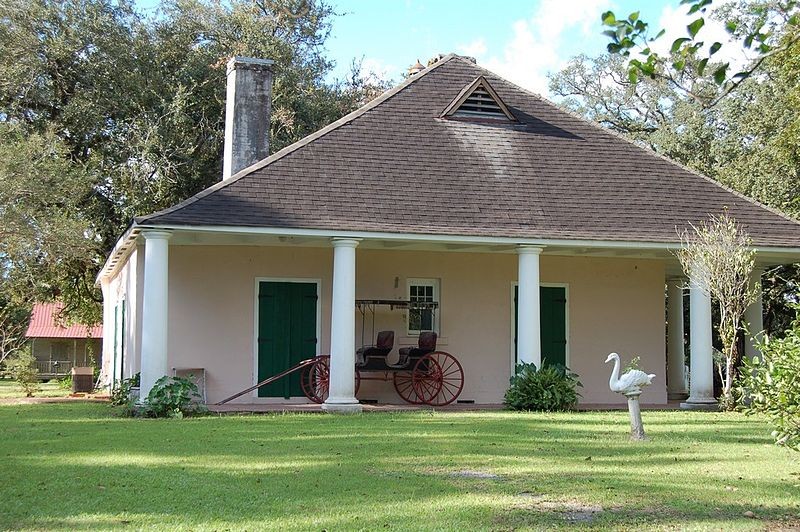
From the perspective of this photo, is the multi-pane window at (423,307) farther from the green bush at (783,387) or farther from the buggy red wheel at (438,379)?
the green bush at (783,387)

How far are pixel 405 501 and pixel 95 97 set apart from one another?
21800mm

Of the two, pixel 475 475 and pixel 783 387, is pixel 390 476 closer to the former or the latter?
pixel 475 475

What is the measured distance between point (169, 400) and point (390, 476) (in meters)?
6.94

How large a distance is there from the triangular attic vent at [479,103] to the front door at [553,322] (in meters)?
3.41

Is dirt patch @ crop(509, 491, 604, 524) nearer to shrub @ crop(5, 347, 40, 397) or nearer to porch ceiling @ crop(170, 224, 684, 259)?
porch ceiling @ crop(170, 224, 684, 259)

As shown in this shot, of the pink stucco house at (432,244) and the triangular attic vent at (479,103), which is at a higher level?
the triangular attic vent at (479,103)

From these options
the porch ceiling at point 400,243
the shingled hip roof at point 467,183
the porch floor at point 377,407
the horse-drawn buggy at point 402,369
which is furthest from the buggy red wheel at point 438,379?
the shingled hip roof at point 467,183

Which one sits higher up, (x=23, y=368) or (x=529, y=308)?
(x=529, y=308)

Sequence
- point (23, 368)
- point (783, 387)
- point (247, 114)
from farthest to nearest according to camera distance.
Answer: point (23, 368), point (247, 114), point (783, 387)

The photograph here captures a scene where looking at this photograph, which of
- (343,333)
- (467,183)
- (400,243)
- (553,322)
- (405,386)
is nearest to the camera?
(343,333)

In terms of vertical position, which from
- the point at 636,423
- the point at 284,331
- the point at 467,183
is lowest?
the point at 636,423

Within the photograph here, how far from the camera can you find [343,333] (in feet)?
52.2

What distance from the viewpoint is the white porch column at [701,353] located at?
1719 cm

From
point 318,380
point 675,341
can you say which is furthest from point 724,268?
point 318,380
